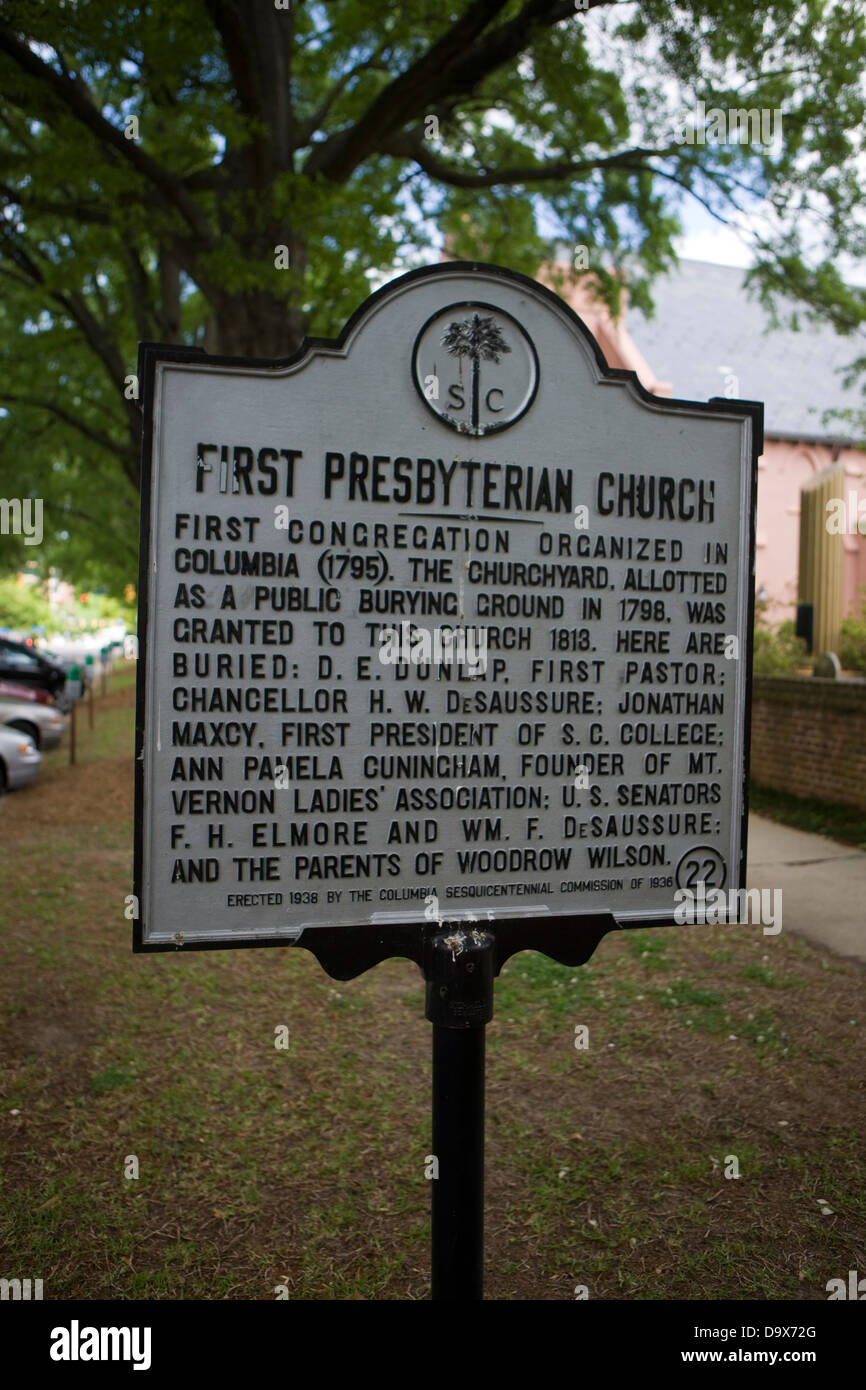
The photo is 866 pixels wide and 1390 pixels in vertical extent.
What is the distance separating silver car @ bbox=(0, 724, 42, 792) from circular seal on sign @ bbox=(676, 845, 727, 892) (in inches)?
435

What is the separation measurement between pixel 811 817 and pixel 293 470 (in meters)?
8.50

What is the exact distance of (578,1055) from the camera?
4980mm

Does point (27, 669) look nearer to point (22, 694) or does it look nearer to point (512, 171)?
point (22, 694)

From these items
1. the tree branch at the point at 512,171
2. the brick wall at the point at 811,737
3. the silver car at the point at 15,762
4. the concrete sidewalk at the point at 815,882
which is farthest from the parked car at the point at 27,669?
the concrete sidewalk at the point at 815,882

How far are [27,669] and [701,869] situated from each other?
20.8m

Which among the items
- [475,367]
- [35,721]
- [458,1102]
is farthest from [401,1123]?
[35,721]

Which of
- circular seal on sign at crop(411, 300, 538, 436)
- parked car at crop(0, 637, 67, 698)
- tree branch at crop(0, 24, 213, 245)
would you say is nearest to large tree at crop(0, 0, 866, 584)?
tree branch at crop(0, 24, 213, 245)

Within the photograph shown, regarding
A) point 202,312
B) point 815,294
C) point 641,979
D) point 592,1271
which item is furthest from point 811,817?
point 202,312

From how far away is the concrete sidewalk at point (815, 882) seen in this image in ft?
21.9

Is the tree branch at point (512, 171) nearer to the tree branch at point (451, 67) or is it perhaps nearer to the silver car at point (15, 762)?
the tree branch at point (451, 67)

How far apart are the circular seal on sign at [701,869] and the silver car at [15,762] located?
1106 centimetres

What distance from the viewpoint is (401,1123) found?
439 cm

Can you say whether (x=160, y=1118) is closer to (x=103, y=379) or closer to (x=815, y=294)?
(x=815, y=294)

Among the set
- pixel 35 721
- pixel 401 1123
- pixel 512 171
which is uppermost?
pixel 512 171
